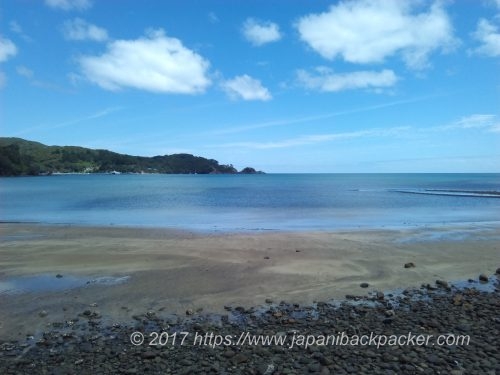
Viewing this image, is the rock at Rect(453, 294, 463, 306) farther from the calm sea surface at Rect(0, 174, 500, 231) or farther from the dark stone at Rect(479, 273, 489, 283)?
the calm sea surface at Rect(0, 174, 500, 231)

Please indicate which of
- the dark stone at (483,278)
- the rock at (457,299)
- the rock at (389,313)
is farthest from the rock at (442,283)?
the rock at (389,313)

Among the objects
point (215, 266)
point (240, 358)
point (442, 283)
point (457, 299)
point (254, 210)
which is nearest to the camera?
point (240, 358)

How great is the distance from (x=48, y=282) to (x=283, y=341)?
7755 millimetres

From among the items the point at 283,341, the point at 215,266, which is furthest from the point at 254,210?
the point at 283,341

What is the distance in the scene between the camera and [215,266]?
43.5 feet

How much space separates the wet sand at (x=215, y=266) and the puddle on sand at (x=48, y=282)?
0.14 metres

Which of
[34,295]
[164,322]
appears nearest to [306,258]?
[164,322]

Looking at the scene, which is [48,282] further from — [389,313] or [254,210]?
[254,210]

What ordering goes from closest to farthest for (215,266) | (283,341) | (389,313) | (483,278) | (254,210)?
(283,341) < (389,313) < (483,278) < (215,266) < (254,210)

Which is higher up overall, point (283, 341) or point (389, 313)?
point (389, 313)

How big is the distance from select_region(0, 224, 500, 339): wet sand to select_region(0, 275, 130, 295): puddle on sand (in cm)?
14

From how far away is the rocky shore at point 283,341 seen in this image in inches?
246

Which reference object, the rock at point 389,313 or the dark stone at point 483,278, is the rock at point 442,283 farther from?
the rock at point 389,313

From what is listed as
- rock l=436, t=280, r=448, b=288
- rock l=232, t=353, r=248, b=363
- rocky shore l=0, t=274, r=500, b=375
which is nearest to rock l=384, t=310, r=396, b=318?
rocky shore l=0, t=274, r=500, b=375
